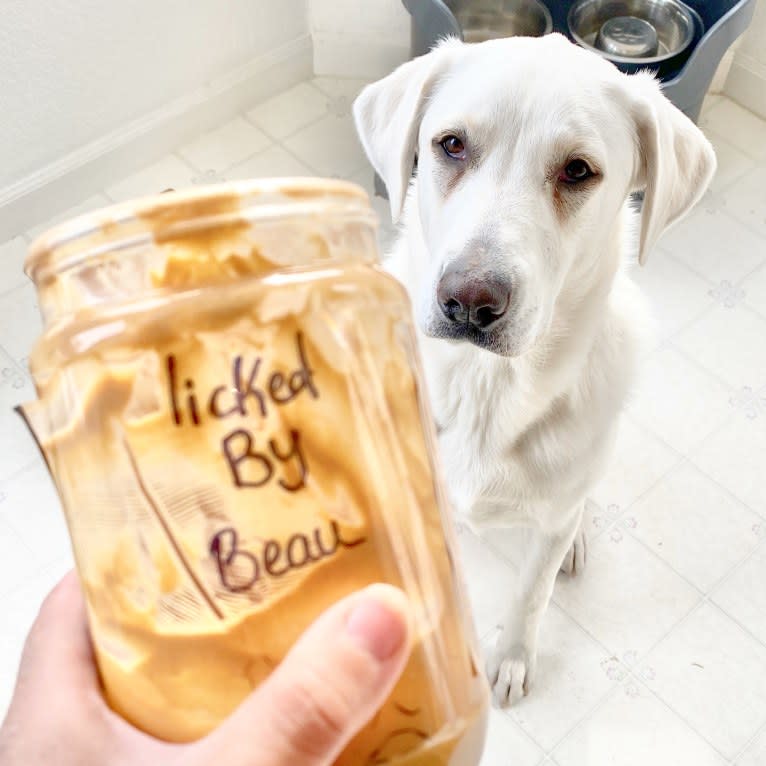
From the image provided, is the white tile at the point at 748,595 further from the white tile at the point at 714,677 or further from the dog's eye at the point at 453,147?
the dog's eye at the point at 453,147

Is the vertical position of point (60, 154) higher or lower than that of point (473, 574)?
higher

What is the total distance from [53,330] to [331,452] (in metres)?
0.14

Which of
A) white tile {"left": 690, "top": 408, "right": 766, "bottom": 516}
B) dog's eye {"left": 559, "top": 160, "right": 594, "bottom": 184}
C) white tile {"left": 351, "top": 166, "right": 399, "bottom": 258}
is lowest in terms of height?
white tile {"left": 690, "top": 408, "right": 766, "bottom": 516}

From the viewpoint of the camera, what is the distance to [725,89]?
2.06 m

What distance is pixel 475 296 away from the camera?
776 millimetres

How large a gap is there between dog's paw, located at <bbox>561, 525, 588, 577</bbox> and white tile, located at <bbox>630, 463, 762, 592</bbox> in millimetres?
118

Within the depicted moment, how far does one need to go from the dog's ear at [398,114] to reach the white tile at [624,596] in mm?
696

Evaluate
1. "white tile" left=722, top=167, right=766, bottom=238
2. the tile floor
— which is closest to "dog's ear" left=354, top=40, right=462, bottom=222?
the tile floor

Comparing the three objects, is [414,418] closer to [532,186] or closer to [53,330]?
[53,330]

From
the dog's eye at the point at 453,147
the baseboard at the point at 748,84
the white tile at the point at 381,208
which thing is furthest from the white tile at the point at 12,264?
the baseboard at the point at 748,84

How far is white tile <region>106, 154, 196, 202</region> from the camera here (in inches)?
72.6

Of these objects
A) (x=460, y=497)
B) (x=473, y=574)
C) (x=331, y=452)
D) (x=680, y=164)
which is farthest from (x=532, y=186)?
(x=473, y=574)

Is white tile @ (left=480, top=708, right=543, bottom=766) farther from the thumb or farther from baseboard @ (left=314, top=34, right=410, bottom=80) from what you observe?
baseboard @ (left=314, top=34, right=410, bottom=80)

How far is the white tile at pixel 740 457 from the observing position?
A: 1.51 metres
